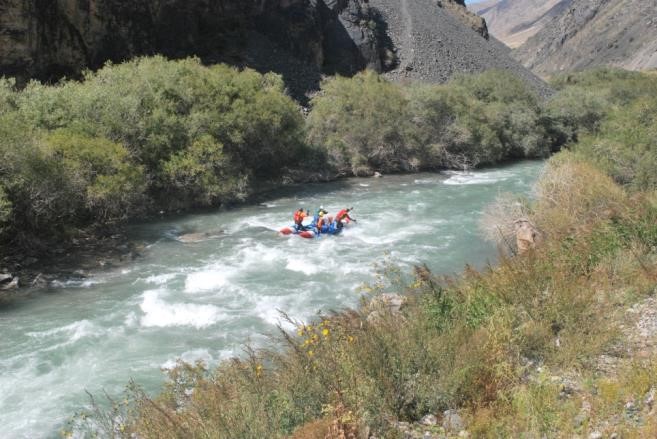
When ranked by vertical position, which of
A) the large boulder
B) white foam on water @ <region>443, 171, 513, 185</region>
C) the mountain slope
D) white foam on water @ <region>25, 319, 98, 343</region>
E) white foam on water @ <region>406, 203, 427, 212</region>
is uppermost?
the mountain slope

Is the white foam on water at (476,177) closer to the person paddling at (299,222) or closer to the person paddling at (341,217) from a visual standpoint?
the person paddling at (341,217)

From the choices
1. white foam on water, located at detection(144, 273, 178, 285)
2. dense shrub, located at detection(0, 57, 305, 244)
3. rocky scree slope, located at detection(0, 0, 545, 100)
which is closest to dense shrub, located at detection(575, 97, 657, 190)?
white foam on water, located at detection(144, 273, 178, 285)

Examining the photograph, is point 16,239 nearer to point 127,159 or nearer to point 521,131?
point 127,159

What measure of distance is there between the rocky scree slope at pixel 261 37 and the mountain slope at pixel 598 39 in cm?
7391

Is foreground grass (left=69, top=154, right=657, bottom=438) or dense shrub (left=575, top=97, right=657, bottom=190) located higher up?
dense shrub (left=575, top=97, right=657, bottom=190)

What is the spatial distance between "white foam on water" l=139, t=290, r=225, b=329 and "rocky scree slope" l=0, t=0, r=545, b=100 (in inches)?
941

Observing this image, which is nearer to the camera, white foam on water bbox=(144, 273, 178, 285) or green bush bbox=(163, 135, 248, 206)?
white foam on water bbox=(144, 273, 178, 285)

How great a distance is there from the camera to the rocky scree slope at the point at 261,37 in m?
32.4

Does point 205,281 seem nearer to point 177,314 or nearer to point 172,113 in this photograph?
point 177,314

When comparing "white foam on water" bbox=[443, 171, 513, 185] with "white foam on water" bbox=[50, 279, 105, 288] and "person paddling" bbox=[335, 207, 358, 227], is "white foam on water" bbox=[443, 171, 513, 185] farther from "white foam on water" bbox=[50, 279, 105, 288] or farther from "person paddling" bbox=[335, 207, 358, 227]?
"white foam on water" bbox=[50, 279, 105, 288]

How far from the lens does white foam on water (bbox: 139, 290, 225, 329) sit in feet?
40.4

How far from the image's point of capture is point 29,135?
16.8m

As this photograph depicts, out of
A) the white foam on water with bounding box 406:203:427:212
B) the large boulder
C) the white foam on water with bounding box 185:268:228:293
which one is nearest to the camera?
the large boulder

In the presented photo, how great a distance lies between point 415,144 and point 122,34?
2246 centimetres
